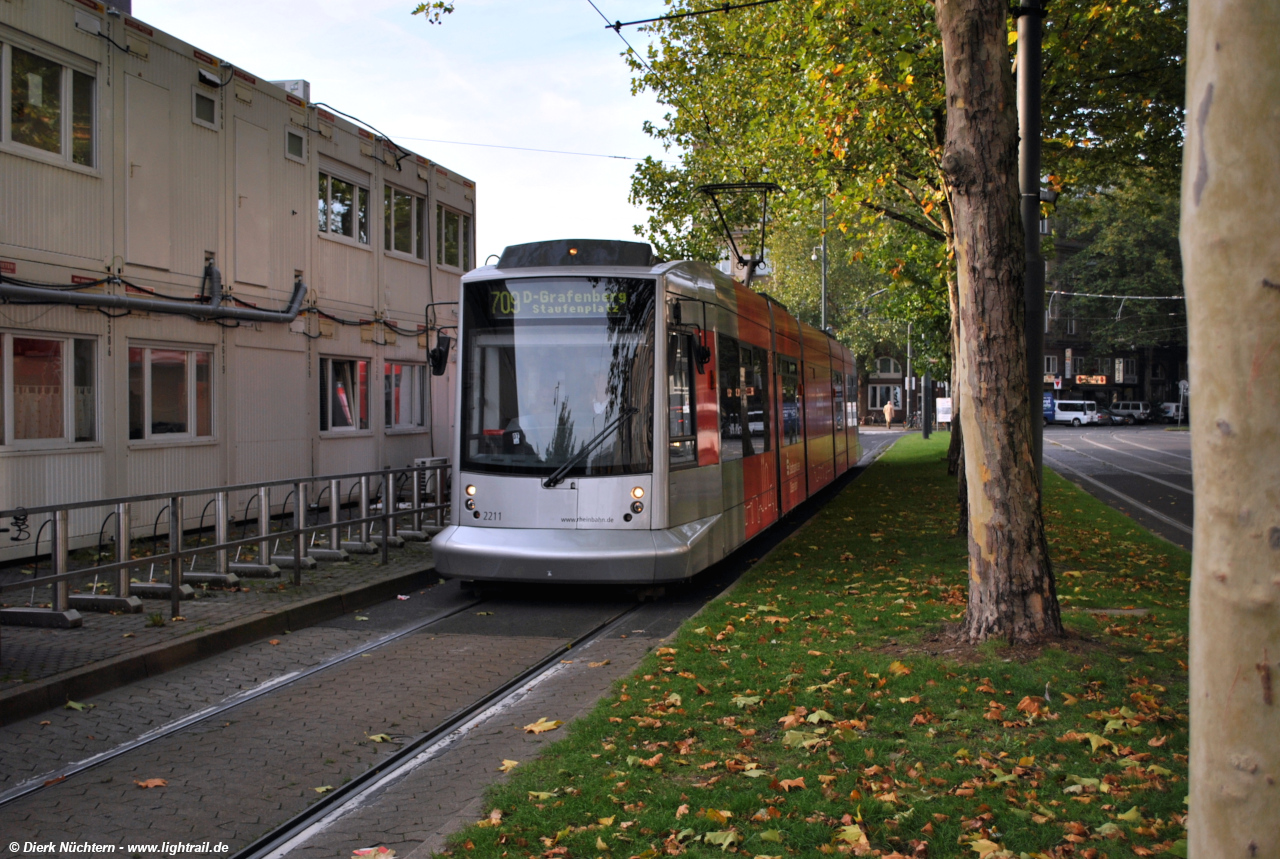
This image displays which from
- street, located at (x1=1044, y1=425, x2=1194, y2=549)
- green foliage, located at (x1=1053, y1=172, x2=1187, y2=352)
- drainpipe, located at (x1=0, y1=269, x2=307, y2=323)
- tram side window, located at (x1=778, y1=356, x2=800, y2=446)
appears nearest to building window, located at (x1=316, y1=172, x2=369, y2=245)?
drainpipe, located at (x1=0, y1=269, x2=307, y2=323)

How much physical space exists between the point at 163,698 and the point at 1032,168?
7827mm

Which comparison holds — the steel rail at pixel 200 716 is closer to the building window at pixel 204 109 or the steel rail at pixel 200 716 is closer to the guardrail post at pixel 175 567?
the guardrail post at pixel 175 567

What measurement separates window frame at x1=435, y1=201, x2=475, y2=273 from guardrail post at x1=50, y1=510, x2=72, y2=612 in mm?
13271

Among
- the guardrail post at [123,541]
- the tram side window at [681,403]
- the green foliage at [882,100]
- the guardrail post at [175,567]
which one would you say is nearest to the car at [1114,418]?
the green foliage at [882,100]

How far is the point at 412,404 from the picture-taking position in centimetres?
2006

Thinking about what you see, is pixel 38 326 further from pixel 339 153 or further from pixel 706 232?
pixel 706 232

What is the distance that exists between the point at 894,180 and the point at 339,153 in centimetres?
913

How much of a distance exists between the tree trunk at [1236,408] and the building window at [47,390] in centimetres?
1196

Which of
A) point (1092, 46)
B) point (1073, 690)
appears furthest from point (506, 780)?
point (1092, 46)

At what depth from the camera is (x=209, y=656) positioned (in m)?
7.84

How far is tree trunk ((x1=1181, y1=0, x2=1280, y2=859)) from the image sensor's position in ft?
7.06

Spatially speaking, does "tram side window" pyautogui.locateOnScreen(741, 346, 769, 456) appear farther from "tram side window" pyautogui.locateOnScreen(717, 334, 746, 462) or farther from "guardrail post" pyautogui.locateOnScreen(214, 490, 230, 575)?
"guardrail post" pyautogui.locateOnScreen(214, 490, 230, 575)

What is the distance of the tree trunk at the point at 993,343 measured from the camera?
6.91 meters

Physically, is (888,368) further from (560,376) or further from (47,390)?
(560,376)
